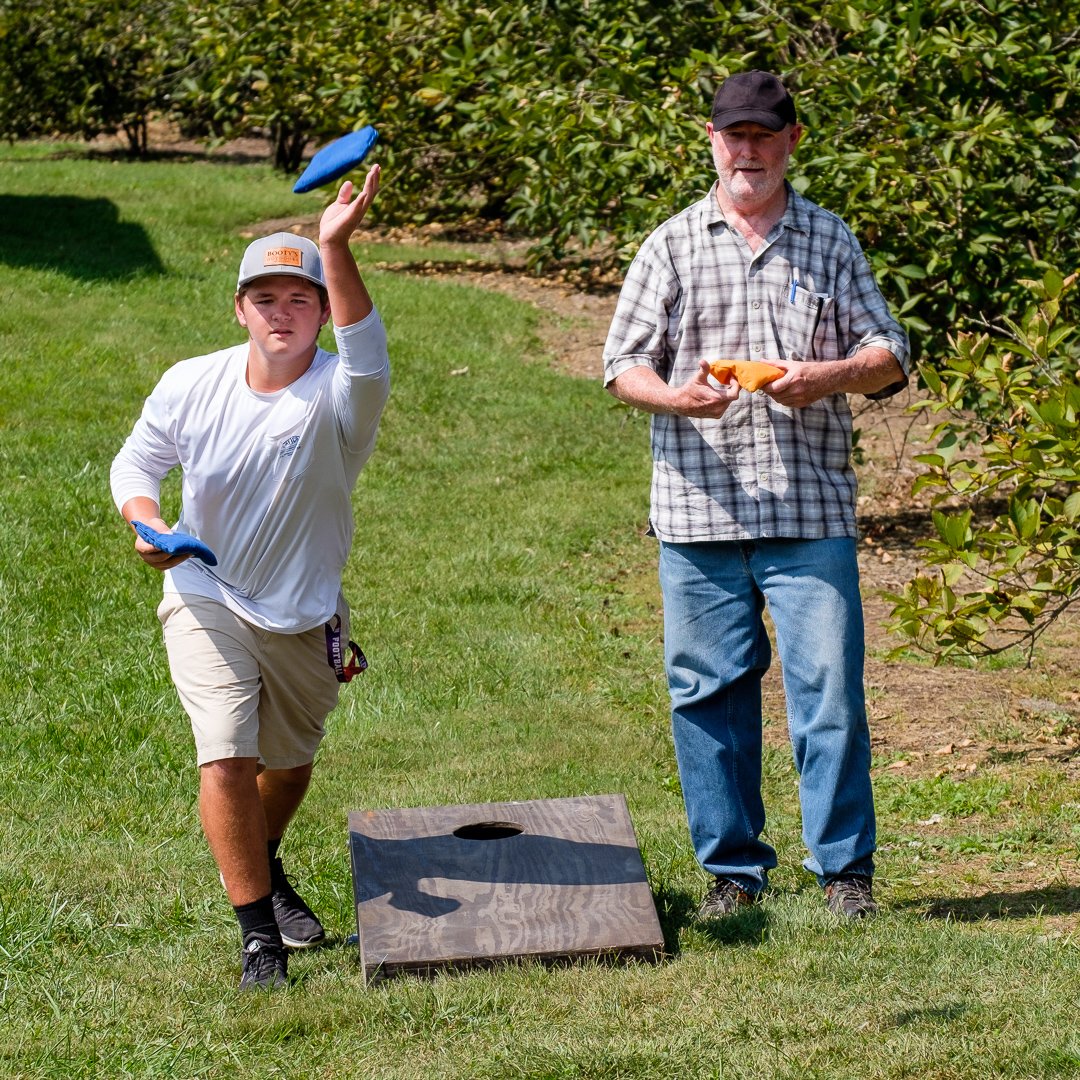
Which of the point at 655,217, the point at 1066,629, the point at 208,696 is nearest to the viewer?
the point at 208,696

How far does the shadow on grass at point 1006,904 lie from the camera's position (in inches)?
180

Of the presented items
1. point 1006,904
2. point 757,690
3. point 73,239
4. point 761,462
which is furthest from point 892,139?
point 73,239

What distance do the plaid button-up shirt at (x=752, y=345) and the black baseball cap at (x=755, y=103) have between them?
262 millimetres

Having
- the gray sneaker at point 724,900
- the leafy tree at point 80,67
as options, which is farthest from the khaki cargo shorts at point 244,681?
the leafy tree at point 80,67

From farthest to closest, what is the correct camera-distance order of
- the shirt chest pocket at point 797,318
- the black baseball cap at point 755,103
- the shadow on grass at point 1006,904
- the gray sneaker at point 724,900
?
the shadow on grass at point 1006,904, the gray sneaker at point 724,900, the shirt chest pocket at point 797,318, the black baseball cap at point 755,103

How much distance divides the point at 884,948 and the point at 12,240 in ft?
46.3

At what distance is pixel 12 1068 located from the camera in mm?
3541

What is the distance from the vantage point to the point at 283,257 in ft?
12.9

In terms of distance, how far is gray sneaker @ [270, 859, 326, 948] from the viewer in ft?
14.1

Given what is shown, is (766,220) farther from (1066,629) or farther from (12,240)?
(12,240)

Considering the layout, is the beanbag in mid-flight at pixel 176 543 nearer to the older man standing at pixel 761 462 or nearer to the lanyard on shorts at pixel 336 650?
the lanyard on shorts at pixel 336 650

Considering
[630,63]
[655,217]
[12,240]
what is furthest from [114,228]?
[655,217]

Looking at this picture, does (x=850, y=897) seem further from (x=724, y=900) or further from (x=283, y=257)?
(x=283, y=257)

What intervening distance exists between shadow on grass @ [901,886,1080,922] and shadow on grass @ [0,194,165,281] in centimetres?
1152
